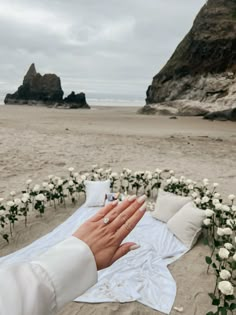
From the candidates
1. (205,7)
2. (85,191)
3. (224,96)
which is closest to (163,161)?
(85,191)

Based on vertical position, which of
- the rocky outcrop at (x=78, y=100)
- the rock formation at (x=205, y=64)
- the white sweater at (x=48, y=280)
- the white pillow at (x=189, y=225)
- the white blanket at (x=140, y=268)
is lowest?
the white blanket at (x=140, y=268)

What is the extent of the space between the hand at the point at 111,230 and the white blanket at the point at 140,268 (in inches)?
89.0

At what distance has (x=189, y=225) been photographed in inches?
186

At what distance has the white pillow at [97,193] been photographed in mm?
5996

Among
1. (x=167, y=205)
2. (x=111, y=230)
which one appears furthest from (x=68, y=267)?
(x=167, y=205)

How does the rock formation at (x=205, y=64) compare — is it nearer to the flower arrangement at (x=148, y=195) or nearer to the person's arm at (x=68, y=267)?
the flower arrangement at (x=148, y=195)

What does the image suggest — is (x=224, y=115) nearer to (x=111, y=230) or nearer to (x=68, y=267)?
(x=111, y=230)

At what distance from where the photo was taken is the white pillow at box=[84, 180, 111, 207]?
19.7 ft

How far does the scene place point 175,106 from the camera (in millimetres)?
31109

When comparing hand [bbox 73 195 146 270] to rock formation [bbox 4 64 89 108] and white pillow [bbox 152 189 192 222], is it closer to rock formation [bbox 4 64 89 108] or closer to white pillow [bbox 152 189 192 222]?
white pillow [bbox 152 189 192 222]

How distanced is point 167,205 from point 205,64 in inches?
1181

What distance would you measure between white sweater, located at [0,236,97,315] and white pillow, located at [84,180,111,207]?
15.5 ft

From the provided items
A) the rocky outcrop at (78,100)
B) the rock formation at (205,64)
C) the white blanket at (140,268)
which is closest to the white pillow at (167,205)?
the white blanket at (140,268)

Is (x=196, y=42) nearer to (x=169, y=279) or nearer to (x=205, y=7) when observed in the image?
(x=205, y=7)
